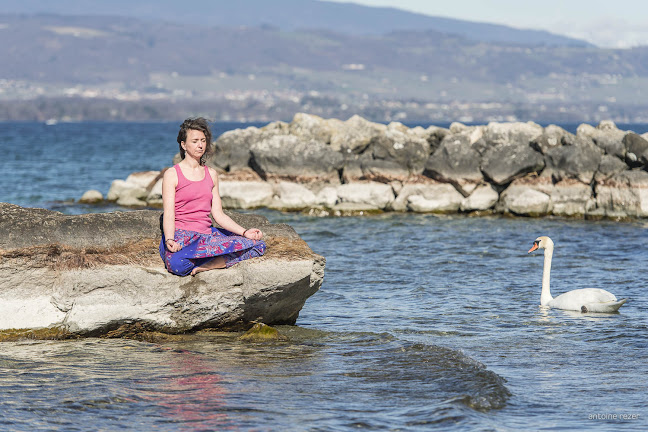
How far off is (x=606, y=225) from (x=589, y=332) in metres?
15.0

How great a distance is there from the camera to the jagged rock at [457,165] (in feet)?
101

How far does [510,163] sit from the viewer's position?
2989 centimetres

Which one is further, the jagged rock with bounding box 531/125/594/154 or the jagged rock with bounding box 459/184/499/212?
the jagged rock with bounding box 531/125/594/154

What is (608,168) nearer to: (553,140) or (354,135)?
(553,140)

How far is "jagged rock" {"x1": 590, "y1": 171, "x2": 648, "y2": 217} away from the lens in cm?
2822

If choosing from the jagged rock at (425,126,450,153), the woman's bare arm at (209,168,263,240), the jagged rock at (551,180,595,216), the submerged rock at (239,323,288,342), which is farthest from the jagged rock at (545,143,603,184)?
the woman's bare arm at (209,168,263,240)

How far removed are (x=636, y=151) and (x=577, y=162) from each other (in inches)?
83.5

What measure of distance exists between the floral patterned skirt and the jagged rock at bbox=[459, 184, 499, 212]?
20326 millimetres

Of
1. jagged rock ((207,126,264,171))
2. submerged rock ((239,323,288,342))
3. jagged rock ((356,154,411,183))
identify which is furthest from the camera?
jagged rock ((207,126,264,171))

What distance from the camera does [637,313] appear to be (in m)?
13.9

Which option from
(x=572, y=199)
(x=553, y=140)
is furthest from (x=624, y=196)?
(x=553, y=140)

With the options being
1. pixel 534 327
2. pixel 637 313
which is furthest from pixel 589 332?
pixel 637 313

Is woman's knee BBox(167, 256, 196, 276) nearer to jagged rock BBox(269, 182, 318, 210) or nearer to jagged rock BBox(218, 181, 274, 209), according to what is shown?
jagged rock BBox(269, 182, 318, 210)

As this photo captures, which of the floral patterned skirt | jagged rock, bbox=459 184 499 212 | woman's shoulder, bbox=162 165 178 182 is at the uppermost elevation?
woman's shoulder, bbox=162 165 178 182
